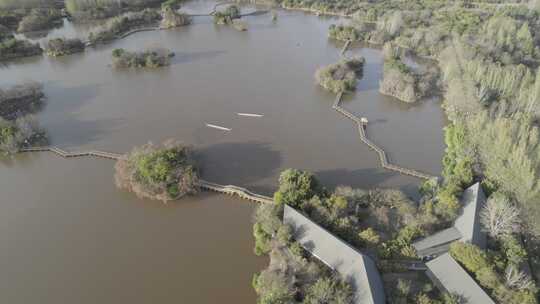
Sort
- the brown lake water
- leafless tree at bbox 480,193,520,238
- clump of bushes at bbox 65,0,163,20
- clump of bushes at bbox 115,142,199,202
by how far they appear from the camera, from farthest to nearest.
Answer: clump of bushes at bbox 65,0,163,20
clump of bushes at bbox 115,142,199,202
the brown lake water
leafless tree at bbox 480,193,520,238

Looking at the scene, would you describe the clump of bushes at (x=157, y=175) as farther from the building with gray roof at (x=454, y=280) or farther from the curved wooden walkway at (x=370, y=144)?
the building with gray roof at (x=454, y=280)

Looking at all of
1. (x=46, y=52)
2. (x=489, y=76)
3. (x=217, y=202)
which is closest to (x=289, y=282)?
(x=217, y=202)

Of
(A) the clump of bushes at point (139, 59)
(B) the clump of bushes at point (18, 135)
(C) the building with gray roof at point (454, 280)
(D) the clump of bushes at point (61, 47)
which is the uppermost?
(D) the clump of bushes at point (61, 47)

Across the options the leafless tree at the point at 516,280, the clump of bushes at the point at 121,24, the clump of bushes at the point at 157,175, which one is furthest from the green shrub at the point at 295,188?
the clump of bushes at the point at 121,24

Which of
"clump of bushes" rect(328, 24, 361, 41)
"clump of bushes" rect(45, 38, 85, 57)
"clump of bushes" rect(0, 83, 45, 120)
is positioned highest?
"clump of bushes" rect(328, 24, 361, 41)

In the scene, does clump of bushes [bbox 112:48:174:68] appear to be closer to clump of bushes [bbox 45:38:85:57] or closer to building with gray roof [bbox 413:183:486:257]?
clump of bushes [bbox 45:38:85:57]

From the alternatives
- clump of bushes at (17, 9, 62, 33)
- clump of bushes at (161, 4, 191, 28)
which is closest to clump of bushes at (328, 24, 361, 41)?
clump of bushes at (161, 4, 191, 28)
